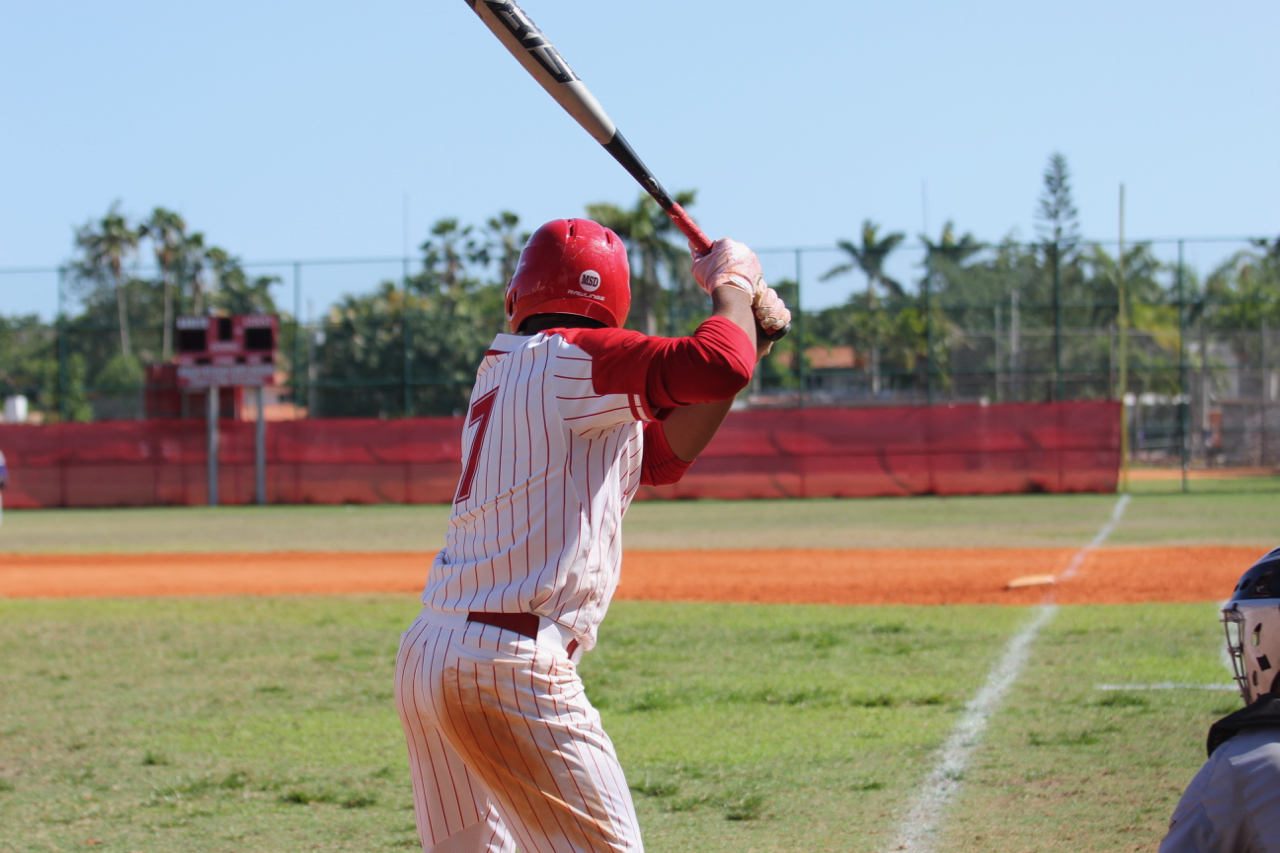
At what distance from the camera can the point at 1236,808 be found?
2006 mm

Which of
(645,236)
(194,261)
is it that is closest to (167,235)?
(194,261)

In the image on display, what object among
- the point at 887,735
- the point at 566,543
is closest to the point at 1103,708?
the point at 887,735

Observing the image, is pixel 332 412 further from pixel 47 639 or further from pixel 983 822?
pixel 983 822

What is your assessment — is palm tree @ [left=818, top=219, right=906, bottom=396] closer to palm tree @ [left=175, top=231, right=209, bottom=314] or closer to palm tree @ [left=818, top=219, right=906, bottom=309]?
palm tree @ [left=818, top=219, right=906, bottom=309]

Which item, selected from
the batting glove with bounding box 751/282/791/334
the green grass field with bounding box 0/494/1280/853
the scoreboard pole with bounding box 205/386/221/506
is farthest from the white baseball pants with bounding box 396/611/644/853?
the scoreboard pole with bounding box 205/386/221/506

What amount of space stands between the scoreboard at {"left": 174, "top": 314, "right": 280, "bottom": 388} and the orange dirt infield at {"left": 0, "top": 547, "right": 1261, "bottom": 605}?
1135 centimetres

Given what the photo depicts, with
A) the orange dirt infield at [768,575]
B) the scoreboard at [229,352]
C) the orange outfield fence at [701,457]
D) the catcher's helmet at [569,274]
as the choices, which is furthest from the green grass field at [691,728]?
the scoreboard at [229,352]

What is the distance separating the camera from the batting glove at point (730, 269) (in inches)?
103

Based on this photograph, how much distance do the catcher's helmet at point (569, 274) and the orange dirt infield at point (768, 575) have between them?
25.1ft

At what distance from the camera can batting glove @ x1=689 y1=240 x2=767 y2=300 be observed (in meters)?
2.62

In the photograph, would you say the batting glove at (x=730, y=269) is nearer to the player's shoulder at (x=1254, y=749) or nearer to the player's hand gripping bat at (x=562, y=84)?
the player's hand gripping bat at (x=562, y=84)

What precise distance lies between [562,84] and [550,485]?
3.43ft

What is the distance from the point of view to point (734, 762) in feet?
17.0

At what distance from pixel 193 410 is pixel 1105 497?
20.2m
